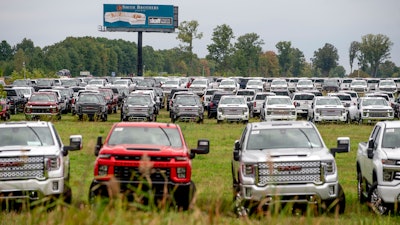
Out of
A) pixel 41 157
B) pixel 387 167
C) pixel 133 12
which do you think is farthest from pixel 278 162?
pixel 133 12

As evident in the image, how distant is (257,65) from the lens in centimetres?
17225

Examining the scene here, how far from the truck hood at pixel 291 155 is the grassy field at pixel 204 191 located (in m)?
0.95

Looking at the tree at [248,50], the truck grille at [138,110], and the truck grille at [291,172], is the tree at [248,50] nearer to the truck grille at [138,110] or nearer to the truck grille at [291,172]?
the truck grille at [138,110]

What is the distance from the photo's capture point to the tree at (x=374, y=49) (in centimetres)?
17888

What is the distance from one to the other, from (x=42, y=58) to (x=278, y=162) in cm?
16150

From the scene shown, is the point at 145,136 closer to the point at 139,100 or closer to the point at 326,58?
the point at 139,100

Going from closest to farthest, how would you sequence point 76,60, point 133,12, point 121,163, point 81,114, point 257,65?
point 121,163 → point 81,114 → point 133,12 → point 257,65 → point 76,60

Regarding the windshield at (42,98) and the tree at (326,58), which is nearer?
the windshield at (42,98)

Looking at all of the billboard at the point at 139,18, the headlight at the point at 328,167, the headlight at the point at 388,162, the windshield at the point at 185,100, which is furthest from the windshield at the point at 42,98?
the billboard at the point at 139,18

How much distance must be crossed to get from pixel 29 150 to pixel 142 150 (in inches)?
83.7

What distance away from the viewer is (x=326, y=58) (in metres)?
194

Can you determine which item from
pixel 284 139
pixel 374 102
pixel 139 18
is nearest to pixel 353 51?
pixel 139 18

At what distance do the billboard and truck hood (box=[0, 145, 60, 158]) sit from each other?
344ft

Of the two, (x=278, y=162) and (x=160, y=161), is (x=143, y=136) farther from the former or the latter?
(x=278, y=162)
